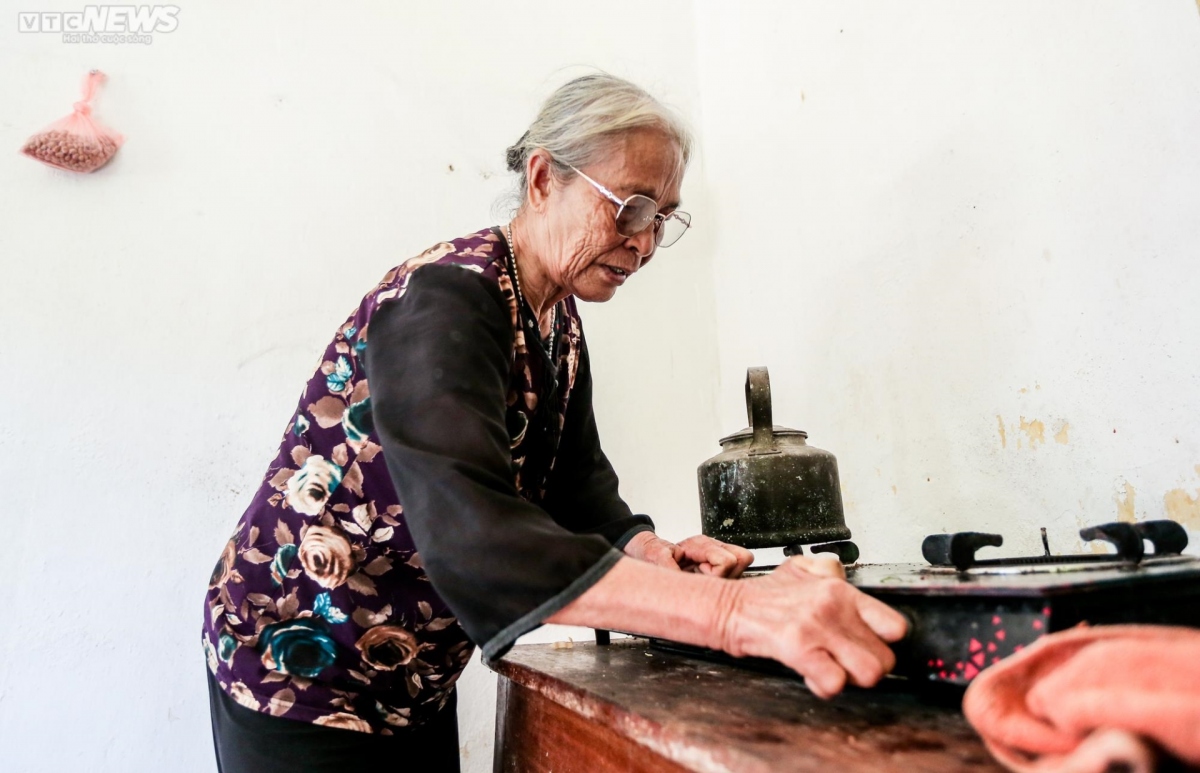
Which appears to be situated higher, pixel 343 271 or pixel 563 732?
pixel 343 271

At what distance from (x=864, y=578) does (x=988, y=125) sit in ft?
3.25

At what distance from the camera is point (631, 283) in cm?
229

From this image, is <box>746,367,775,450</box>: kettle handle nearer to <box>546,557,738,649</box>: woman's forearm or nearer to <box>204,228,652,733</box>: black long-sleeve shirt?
<box>204,228,652,733</box>: black long-sleeve shirt

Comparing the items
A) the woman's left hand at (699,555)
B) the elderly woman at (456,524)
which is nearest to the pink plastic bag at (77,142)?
the elderly woman at (456,524)

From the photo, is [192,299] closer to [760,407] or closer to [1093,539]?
[760,407]

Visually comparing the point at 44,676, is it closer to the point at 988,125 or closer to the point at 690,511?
the point at 690,511

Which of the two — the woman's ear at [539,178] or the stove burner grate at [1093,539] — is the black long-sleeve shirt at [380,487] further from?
the stove burner grate at [1093,539]

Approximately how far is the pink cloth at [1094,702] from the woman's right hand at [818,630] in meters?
0.13

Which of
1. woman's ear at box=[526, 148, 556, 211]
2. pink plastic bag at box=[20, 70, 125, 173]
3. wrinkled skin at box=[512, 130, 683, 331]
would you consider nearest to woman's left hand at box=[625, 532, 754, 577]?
wrinkled skin at box=[512, 130, 683, 331]

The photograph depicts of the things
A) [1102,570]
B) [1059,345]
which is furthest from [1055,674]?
[1059,345]

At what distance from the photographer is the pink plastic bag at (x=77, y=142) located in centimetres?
164

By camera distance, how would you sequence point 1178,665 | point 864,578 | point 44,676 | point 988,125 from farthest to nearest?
point 44,676 → point 988,125 → point 864,578 → point 1178,665

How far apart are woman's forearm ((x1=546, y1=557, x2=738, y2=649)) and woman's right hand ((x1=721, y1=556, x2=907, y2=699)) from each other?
0.01 meters

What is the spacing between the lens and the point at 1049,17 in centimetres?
128
